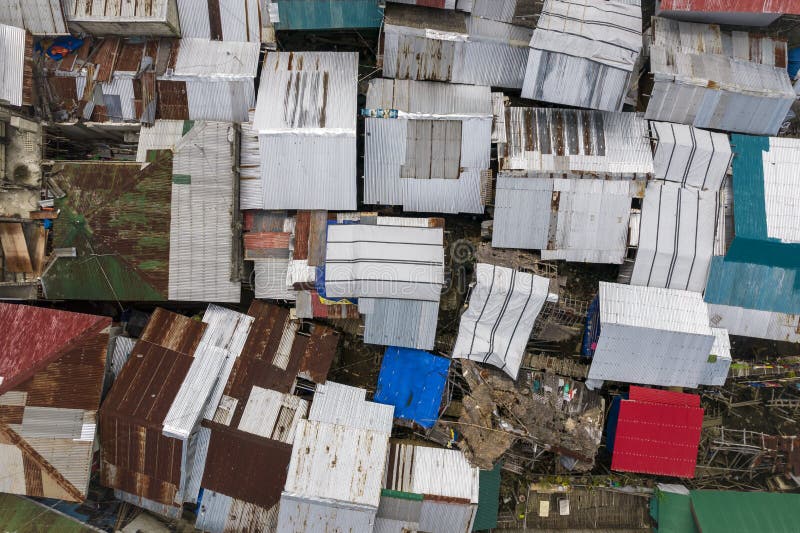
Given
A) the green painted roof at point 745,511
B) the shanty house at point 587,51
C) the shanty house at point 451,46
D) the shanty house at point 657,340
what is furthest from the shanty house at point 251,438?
the green painted roof at point 745,511

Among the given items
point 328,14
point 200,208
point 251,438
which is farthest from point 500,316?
point 328,14

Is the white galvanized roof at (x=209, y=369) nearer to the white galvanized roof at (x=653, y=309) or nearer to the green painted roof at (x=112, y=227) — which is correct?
the green painted roof at (x=112, y=227)

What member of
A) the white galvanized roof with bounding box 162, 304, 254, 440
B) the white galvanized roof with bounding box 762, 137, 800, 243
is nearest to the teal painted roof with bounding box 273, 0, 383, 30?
the white galvanized roof with bounding box 162, 304, 254, 440

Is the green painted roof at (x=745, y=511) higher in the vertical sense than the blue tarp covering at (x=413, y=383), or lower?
lower

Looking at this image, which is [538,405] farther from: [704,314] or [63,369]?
[63,369]

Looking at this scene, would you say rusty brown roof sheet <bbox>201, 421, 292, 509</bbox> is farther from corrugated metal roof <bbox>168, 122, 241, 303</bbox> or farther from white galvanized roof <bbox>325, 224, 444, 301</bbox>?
white galvanized roof <bbox>325, 224, 444, 301</bbox>

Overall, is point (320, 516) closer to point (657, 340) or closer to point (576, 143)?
point (657, 340)
